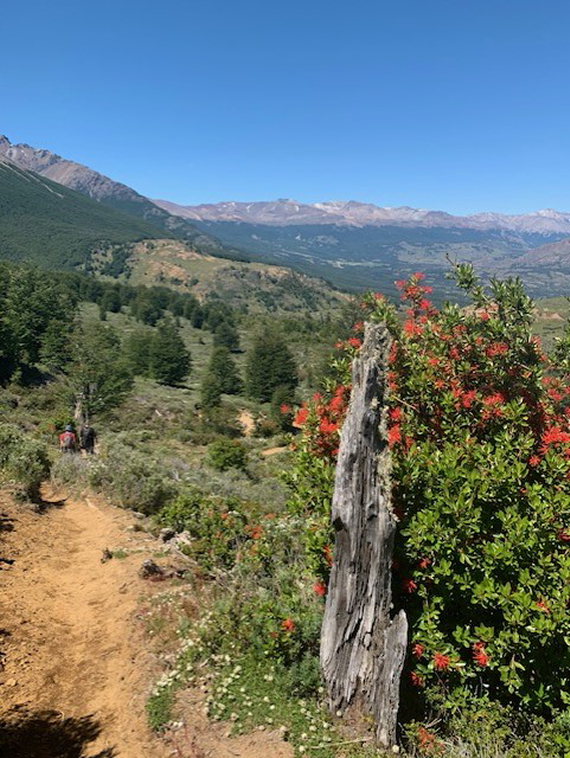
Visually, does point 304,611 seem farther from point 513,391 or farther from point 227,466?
Result: point 227,466

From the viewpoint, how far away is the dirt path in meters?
6.25

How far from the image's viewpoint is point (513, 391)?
7688mm

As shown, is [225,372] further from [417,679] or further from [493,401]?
[417,679]

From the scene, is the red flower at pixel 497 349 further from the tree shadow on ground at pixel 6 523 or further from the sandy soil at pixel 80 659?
the tree shadow on ground at pixel 6 523

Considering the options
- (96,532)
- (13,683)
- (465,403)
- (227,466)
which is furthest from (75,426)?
(465,403)

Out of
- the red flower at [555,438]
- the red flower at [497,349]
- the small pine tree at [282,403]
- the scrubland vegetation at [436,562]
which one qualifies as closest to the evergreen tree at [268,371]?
the small pine tree at [282,403]

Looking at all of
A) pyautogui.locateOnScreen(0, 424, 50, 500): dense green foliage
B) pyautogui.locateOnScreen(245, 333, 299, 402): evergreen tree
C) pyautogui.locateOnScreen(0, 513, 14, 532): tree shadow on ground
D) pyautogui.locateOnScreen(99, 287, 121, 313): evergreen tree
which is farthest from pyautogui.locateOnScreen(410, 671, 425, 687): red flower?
pyautogui.locateOnScreen(99, 287, 121, 313): evergreen tree

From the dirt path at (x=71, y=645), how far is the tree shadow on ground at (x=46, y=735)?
Answer: 0.04 feet

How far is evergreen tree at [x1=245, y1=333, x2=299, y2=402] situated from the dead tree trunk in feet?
191

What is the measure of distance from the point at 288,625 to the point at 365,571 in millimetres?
1850

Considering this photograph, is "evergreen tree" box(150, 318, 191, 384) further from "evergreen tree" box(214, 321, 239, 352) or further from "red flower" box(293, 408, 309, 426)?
"red flower" box(293, 408, 309, 426)

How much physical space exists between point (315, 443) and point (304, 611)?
8.77ft

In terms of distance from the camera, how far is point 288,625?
23.2 feet

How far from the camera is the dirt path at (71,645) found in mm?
6250
